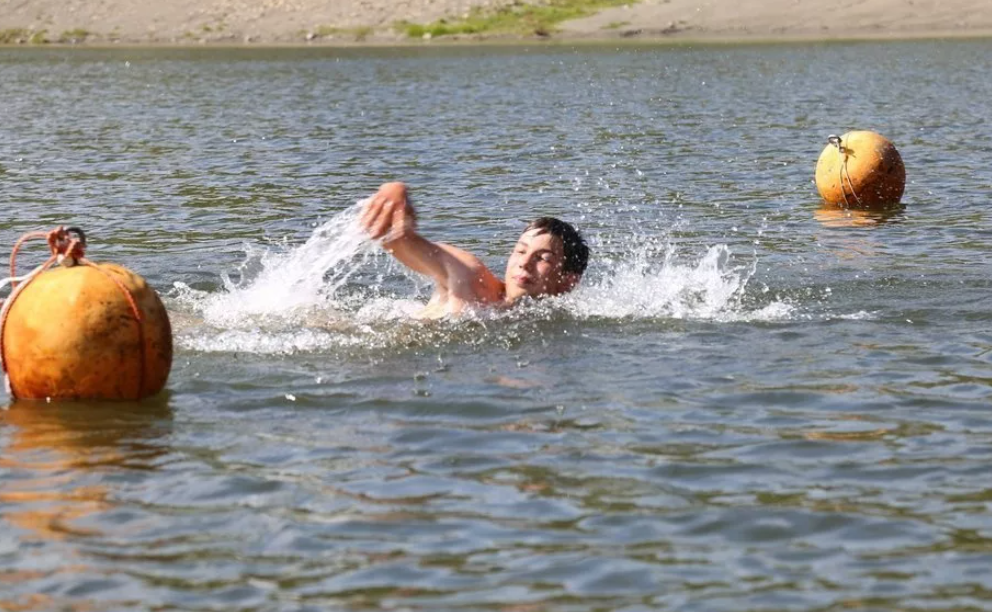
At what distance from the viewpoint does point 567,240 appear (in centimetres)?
1090

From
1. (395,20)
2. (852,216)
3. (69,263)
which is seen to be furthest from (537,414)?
(395,20)

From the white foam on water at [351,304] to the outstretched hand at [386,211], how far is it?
0.98 meters

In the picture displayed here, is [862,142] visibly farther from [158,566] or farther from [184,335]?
[158,566]

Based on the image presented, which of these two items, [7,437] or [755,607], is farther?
[7,437]

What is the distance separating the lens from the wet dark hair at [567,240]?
424 inches

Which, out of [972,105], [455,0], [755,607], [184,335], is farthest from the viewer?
[455,0]

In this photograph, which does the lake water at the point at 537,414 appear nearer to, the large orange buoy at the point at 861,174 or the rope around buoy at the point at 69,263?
the large orange buoy at the point at 861,174

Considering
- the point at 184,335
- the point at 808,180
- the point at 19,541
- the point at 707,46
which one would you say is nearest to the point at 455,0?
the point at 707,46

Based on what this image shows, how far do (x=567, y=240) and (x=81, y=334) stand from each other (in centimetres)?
371

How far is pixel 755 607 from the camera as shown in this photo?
593 centimetres

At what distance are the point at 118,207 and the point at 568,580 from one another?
13.4m

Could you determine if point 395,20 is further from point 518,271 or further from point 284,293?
point 518,271

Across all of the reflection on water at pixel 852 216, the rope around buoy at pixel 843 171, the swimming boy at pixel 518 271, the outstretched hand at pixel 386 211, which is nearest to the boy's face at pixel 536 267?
the swimming boy at pixel 518 271

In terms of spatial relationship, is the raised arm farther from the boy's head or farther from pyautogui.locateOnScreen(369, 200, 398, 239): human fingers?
the boy's head
